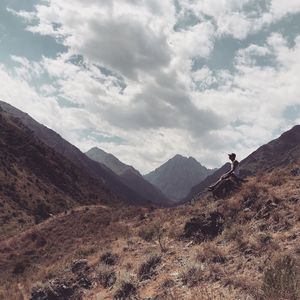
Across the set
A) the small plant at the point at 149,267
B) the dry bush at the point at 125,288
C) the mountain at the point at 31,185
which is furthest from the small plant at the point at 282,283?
the mountain at the point at 31,185

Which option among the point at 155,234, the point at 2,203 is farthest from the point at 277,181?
the point at 2,203

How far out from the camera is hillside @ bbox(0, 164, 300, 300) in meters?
8.68

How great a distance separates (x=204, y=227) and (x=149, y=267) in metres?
2.64

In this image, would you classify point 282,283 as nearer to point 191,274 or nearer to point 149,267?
point 191,274

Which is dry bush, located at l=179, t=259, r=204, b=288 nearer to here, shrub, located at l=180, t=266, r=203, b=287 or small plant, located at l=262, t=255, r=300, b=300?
shrub, located at l=180, t=266, r=203, b=287

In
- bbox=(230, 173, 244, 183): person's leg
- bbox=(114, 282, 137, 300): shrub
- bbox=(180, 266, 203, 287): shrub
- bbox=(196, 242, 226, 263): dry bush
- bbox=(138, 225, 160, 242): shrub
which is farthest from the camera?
bbox=(230, 173, 244, 183): person's leg

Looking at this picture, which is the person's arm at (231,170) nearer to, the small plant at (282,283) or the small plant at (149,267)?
the small plant at (149,267)

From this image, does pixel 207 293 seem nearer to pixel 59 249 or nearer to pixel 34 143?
pixel 59 249

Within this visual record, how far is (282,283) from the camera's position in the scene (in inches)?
277

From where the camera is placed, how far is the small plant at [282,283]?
6.81m

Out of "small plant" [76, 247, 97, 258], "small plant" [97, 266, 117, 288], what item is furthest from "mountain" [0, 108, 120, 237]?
"small plant" [97, 266, 117, 288]

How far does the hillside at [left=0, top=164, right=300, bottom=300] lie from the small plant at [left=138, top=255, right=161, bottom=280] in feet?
0.09

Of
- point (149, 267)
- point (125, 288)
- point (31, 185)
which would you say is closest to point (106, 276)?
point (149, 267)

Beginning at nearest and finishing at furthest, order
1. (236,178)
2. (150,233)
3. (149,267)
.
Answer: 1. (149,267)
2. (150,233)
3. (236,178)
